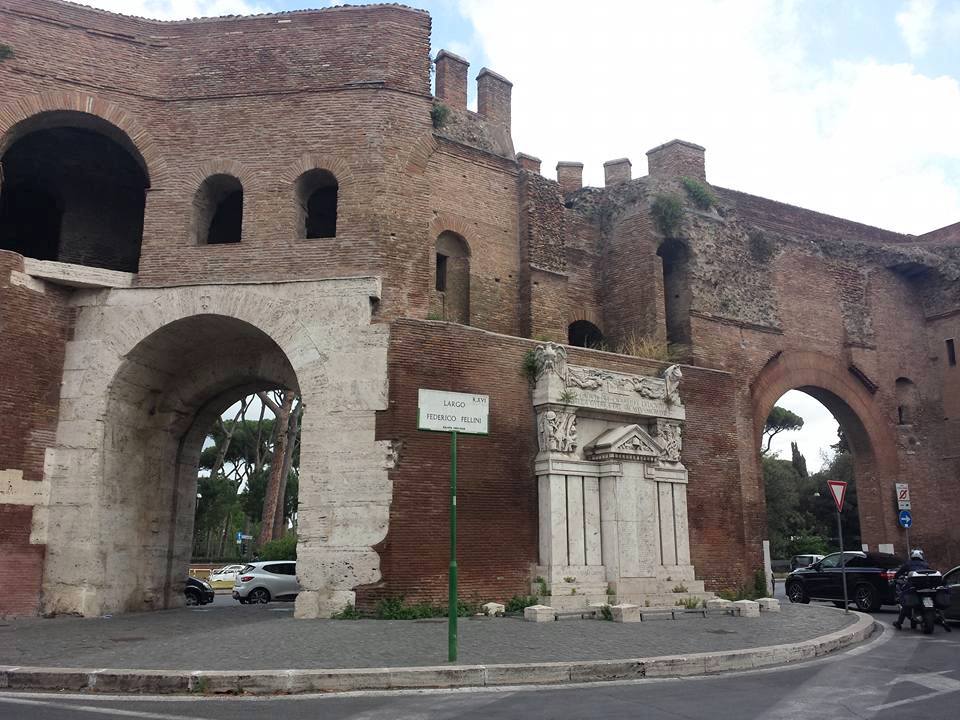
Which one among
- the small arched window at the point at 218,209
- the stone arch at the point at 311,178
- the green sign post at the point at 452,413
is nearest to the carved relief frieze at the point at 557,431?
the stone arch at the point at 311,178

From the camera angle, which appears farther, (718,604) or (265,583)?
(265,583)

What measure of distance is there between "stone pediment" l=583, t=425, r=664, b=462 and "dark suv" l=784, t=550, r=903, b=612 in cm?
579

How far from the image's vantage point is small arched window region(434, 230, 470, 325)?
52.9 ft

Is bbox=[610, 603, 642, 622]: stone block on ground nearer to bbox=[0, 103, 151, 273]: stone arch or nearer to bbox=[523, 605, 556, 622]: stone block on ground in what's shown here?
bbox=[523, 605, 556, 622]: stone block on ground

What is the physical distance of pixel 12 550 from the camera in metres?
12.2

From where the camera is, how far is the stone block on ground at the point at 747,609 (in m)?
13.2

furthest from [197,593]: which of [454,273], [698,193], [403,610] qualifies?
[698,193]

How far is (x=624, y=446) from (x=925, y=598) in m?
4.99

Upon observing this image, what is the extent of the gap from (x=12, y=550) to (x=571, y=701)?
9.53 metres

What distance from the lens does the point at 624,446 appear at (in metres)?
14.1

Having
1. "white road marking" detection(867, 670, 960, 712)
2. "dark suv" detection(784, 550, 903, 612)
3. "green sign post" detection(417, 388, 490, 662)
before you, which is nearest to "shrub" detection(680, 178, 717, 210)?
"dark suv" detection(784, 550, 903, 612)

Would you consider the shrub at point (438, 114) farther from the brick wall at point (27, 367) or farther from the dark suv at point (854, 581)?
the dark suv at point (854, 581)

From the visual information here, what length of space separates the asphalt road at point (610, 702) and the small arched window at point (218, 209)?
357 inches

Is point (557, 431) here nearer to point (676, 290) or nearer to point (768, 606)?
point (768, 606)
